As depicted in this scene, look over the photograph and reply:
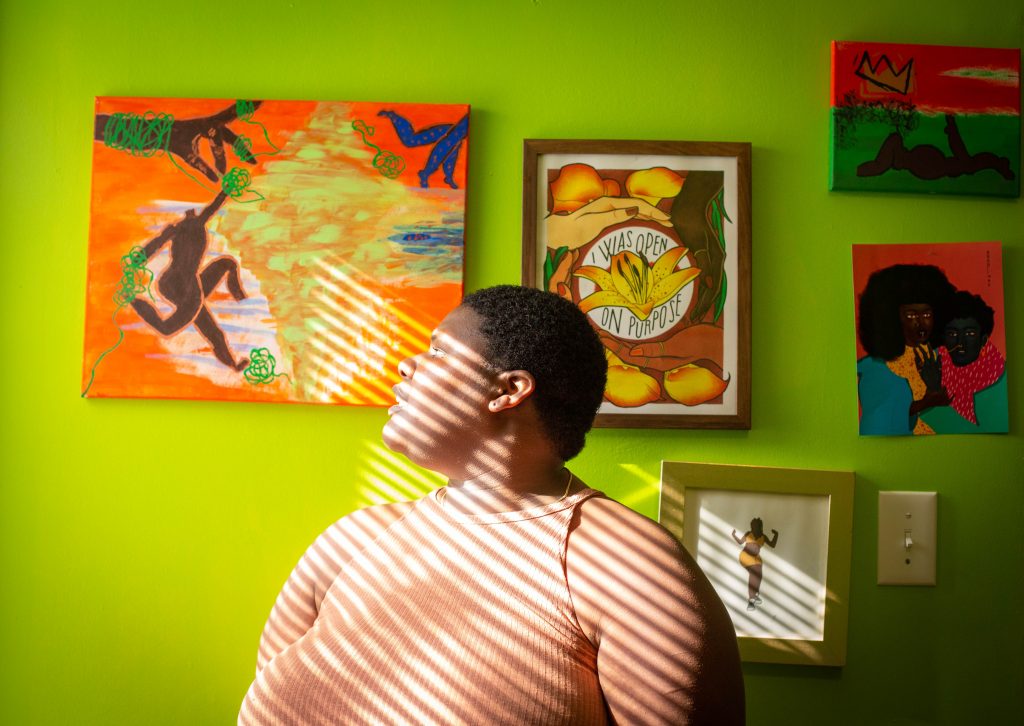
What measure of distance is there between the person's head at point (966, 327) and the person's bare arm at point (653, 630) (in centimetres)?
67

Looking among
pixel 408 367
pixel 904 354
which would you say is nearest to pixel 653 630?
pixel 408 367

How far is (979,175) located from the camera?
127 cm

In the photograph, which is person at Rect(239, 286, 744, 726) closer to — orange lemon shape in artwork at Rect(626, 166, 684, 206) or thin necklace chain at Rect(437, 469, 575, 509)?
thin necklace chain at Rect(437, 469, 575, 509)

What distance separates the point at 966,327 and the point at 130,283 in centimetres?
129

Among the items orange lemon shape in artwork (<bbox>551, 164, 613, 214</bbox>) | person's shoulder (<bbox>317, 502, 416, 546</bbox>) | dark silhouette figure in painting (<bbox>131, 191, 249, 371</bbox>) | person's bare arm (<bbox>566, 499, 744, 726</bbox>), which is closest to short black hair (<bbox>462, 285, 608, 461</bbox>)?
person's bare arm (<bbox>566, 499, 744, 726</bbox>)

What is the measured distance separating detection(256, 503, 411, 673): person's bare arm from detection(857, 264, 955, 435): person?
749 mm

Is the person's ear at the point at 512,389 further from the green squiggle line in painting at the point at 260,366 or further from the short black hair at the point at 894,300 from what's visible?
the short black hair at the point at 894,300

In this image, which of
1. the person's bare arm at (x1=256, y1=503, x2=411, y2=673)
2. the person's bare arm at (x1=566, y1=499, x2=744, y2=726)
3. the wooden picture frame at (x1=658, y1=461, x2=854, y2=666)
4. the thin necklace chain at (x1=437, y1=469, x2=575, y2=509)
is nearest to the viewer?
the person's bare arm at (x1=566, y1=499, x2=744, y2=726)

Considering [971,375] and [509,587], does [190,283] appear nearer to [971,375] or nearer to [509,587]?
[509,587]

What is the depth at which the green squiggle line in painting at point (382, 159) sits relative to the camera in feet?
4.18

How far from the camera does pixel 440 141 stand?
4.18 feet

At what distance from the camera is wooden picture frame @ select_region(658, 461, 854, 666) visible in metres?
1.24

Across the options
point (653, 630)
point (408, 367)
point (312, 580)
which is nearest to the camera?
point (653, 630)

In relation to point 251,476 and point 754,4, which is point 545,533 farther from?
point 754,4
